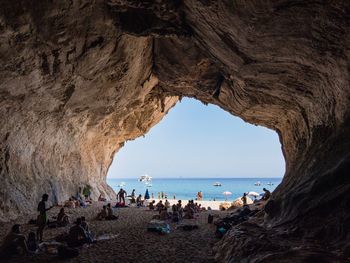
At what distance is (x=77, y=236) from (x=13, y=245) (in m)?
2.18

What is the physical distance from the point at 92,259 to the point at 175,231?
581 cm

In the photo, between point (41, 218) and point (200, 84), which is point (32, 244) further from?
point (200, 84)

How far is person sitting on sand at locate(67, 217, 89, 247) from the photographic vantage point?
35.8ft

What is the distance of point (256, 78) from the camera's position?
1421 centimetres

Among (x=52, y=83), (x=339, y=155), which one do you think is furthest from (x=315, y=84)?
(x=52, y=83)

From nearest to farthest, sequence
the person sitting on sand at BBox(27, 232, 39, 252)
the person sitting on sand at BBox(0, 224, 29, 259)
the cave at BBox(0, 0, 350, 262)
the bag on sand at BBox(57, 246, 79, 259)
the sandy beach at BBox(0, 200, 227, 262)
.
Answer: the cave at BBox(0, 0, 350, 262), the person sitting on sand at BBox(0, 224, 29, 259), the bag on sand at BBox(57, 246, 79, 259), the sandy beach at BBox(0, 200, 227, 262), the person sitting on sand at BBox(27, 232, 39, 252)

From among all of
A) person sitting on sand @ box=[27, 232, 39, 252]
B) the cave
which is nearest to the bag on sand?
person sitting on sand @ box=[27, 232, 39, 252]

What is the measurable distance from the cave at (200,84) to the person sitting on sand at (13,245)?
622 cm

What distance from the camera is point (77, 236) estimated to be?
1109 cm

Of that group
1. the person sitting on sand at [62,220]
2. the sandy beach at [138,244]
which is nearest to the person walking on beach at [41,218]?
the sandy beach at [138,244]

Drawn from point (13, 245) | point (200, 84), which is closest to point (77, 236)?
point (13, 245)

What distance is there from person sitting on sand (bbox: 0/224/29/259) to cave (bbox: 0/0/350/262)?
622 cm

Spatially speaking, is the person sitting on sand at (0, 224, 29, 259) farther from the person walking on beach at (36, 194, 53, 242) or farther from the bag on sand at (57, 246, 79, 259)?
the person walking on beach at (36, 194, 53, 242)

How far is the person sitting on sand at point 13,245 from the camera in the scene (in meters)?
9.37
